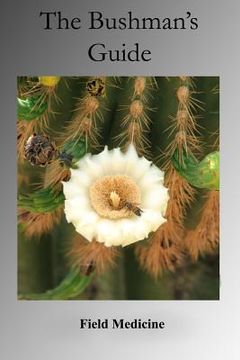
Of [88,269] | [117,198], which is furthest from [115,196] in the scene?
[88,269]

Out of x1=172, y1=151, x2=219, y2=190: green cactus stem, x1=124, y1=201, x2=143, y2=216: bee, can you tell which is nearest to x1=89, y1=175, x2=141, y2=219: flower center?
x1=124, y1=201, x2=143, y2=216: bee

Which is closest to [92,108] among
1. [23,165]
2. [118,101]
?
[118,101]

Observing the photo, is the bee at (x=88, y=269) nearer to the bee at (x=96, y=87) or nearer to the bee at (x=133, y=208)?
the bee at (x=133, y=208)

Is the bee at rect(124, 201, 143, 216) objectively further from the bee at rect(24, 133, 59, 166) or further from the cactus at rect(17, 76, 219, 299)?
the bee at rect(24, 133, 59, 166)

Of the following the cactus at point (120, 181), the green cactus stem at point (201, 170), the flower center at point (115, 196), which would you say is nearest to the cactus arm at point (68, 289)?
the cactus at point (120, 181)

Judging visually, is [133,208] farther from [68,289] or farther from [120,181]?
[68,289]

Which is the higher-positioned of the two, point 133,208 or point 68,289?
point 133,208
